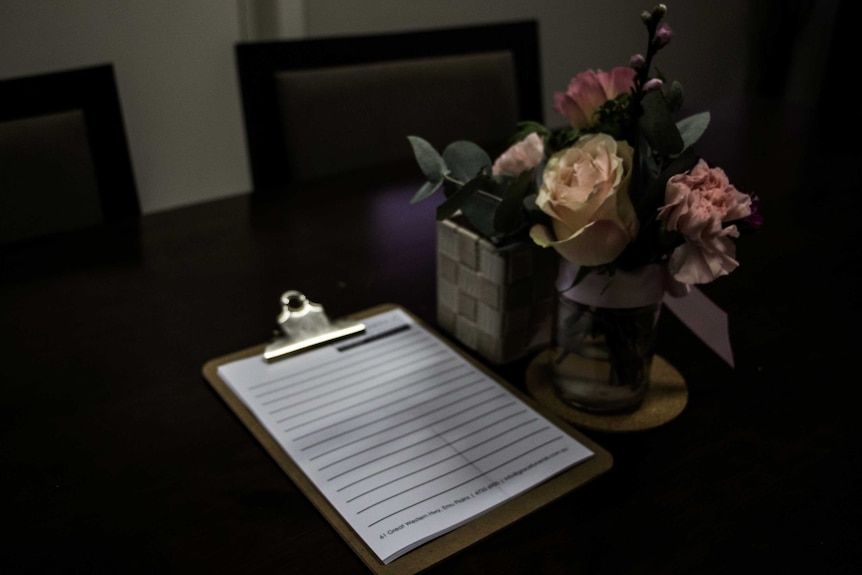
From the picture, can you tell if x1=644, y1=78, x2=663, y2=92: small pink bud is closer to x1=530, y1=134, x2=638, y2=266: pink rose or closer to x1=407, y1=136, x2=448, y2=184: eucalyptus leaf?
x1=530, y1=134, x2=638, y2=266: pink rose

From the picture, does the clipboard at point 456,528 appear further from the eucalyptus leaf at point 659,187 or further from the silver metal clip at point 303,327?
the eucalyptus leaf at point 659,187

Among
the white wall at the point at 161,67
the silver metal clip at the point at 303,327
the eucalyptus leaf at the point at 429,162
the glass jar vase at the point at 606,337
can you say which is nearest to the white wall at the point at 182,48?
the white wall at the point at 161,67

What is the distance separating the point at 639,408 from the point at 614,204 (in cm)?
20

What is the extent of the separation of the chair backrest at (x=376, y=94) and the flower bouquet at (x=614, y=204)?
1.92 ft

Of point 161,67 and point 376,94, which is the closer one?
point 376,94

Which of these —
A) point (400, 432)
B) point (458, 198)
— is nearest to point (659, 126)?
point (458, 198)

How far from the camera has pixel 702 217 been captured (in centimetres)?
53

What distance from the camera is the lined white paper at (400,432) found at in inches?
21.8

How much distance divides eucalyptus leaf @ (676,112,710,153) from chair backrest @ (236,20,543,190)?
2.24 ft

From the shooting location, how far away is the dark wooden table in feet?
1.73

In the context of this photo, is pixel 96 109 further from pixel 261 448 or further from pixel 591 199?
pixel 591 199

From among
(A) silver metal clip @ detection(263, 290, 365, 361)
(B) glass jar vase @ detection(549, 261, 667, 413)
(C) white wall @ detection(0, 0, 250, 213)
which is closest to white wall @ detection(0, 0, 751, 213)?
(C) white wall @ detection(0, 0, 250, 213)

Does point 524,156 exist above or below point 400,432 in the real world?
above

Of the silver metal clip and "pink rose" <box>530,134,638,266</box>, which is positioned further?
the silver metal clip
